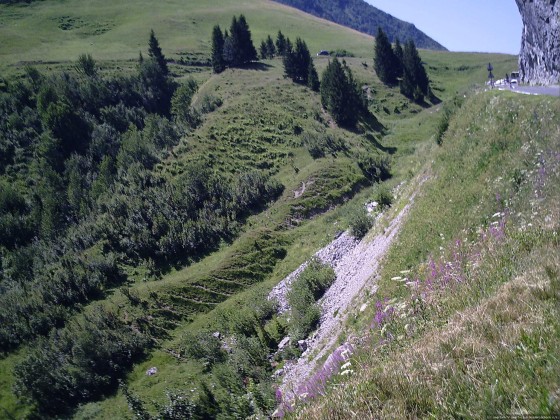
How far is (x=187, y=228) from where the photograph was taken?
45.8 m

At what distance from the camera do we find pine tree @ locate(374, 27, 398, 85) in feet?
327

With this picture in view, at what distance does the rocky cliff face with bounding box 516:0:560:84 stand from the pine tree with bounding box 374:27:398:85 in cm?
6157

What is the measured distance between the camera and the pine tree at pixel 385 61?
9962 centimetres

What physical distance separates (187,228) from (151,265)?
5.91 metres

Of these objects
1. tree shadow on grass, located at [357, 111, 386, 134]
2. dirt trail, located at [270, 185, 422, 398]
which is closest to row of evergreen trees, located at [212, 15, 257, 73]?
tree shadow on grass, located at [357, 111, 386, 134]

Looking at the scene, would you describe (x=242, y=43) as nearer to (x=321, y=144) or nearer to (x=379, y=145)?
(x=321, y=144)

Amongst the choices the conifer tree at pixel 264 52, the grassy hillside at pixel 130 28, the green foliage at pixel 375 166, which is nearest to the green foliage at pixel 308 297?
the green foliage at pixel 375 166

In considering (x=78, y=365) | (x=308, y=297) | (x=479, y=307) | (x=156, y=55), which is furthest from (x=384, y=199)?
(x=156, y=55)

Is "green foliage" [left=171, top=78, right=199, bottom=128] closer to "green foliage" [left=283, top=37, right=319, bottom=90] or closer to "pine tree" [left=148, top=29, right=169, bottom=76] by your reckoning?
"pine tree" [left=148, top=29, right=169, bottom=76]

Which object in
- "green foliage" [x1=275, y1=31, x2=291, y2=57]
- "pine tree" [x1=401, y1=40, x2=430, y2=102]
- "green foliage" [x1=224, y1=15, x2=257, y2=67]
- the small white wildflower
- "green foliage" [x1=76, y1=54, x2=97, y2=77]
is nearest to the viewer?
the small white wildflower

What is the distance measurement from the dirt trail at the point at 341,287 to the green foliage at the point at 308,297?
2.12ft

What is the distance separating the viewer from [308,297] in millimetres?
25109

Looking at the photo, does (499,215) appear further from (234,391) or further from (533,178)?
(234,391)

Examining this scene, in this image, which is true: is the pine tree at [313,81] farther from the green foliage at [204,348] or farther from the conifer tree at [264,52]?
the green foliage at [204,348]
